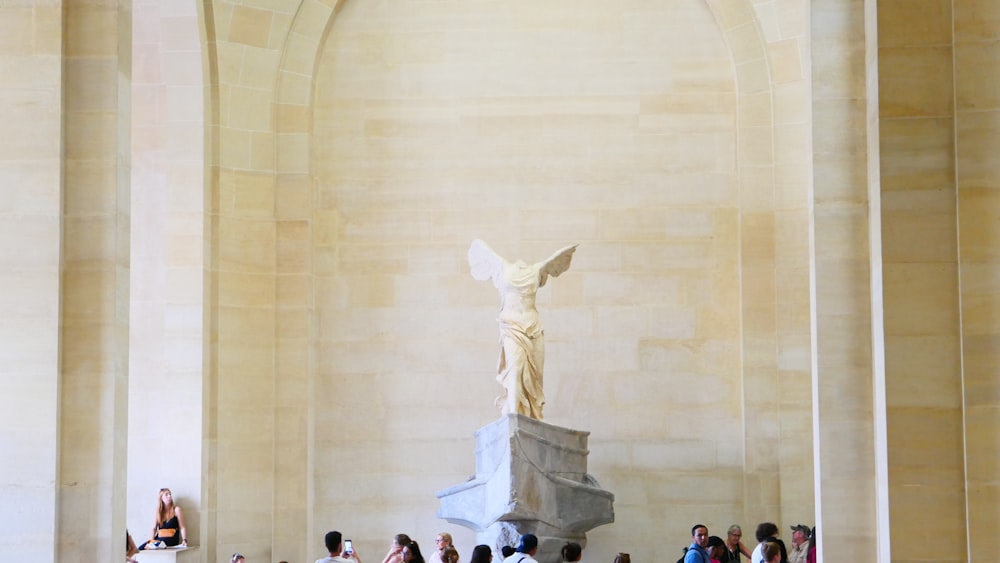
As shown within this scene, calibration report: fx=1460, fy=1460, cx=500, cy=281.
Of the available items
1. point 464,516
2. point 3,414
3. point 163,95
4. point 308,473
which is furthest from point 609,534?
point 3,414

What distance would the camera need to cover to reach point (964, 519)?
358 inches

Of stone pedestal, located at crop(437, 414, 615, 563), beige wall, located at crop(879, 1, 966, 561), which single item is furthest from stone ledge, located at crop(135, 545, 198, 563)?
beige wall, located at crop(879, 1, 966, 561)

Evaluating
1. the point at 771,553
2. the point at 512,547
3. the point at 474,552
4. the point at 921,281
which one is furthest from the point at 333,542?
the point at 921,281

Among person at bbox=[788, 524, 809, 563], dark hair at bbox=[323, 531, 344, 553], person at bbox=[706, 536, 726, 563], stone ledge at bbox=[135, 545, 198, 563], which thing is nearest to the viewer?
dark hair at bbox=[323, 531, 344, 553]

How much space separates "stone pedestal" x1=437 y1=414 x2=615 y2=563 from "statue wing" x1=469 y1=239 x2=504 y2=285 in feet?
5.97

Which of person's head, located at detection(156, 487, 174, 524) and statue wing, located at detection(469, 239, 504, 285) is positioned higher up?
statue wing, located at detection(469, 239, 504, 285)

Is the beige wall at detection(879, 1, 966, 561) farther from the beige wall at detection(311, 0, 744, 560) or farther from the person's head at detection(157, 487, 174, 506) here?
the person's head at detection(157, 487, 174, 506)

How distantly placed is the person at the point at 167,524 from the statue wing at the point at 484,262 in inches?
160

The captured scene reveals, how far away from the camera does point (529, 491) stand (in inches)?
560

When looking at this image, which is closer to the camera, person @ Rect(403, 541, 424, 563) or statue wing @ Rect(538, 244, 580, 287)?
person @ Rect(403, 541, 424, 563)

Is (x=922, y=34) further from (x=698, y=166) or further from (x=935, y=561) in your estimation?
(x=698, y=166)

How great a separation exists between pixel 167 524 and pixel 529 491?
13.3ft

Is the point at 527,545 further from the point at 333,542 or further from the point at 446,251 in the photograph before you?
the point at 446,251

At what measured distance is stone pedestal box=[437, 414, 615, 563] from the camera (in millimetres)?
14180
